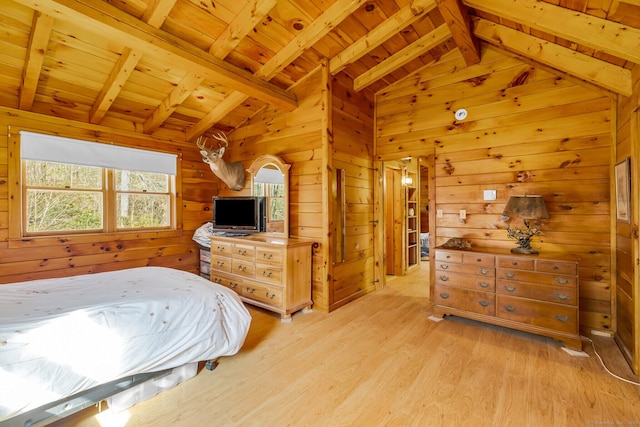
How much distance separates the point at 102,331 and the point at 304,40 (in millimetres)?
2877

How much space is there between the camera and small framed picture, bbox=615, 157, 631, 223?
213 cm

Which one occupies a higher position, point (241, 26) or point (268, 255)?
point (241, 26)

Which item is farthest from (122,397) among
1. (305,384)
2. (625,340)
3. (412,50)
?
(412,50)

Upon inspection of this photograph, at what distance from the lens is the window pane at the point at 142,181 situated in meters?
3.73

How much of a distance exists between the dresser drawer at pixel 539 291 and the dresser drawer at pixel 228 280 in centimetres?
281

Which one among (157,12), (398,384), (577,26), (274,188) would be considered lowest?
(398,384)

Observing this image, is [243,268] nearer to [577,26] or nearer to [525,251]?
[525,251]

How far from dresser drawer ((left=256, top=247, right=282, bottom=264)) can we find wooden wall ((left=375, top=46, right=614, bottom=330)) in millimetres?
1950

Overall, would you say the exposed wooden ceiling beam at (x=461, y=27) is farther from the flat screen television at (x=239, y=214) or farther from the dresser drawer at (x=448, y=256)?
the flat screen television at (x=239, y=214)

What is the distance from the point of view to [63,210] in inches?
130

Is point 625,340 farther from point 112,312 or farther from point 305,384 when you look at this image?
point 112,312

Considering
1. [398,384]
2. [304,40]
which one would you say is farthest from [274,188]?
[398,384]

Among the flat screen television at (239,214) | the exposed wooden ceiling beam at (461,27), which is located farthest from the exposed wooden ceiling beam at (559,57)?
the flat screen television at (239,214)

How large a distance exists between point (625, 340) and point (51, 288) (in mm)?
4433
